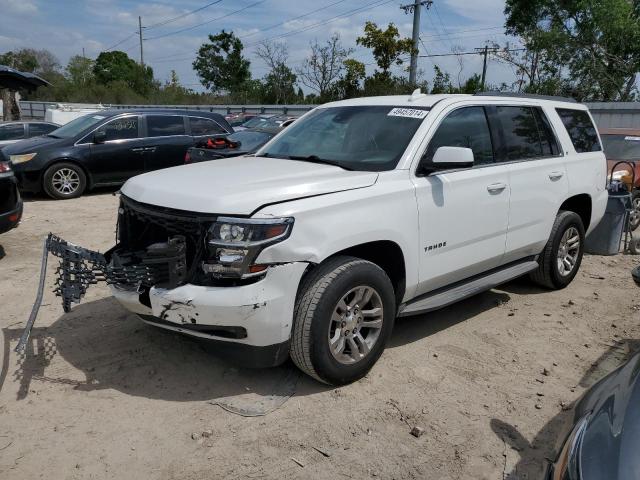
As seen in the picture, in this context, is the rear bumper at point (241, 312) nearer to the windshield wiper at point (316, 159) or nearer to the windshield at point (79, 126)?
the windshield wiper at point (316, 159)

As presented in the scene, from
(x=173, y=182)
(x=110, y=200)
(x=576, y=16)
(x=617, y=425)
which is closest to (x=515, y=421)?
(x=617, y=425)

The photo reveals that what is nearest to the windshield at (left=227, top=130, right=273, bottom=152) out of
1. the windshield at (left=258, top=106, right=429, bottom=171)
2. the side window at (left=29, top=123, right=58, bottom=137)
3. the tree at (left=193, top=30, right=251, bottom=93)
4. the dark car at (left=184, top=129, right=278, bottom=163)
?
the dark car at (left=184, top=129, right=278, bottom=163)

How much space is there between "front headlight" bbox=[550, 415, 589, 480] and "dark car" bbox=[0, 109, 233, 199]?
10.2 meters

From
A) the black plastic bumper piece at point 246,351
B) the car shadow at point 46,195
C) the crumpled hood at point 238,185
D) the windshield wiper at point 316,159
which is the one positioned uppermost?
the windshield wiper at point 316,159

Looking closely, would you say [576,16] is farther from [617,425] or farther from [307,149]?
[617,425]

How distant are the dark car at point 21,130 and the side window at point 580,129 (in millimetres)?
11823

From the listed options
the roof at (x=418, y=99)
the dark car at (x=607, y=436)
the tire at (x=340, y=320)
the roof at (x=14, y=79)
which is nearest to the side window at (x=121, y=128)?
the roof at (x=14, y=79)

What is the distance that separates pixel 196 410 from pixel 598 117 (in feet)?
53.3

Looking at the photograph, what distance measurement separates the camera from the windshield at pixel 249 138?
10650 mm

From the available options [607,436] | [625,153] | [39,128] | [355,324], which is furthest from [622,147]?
[39,128]

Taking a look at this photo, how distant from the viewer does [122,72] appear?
6262 centimetres

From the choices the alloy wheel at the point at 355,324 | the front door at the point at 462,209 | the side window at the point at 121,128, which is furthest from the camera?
the side window at the point at 121,128

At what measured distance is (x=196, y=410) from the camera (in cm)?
342

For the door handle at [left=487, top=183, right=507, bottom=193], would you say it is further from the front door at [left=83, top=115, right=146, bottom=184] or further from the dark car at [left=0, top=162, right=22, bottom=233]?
the front door at [left=83, top=115, right=146, bottom=184]
